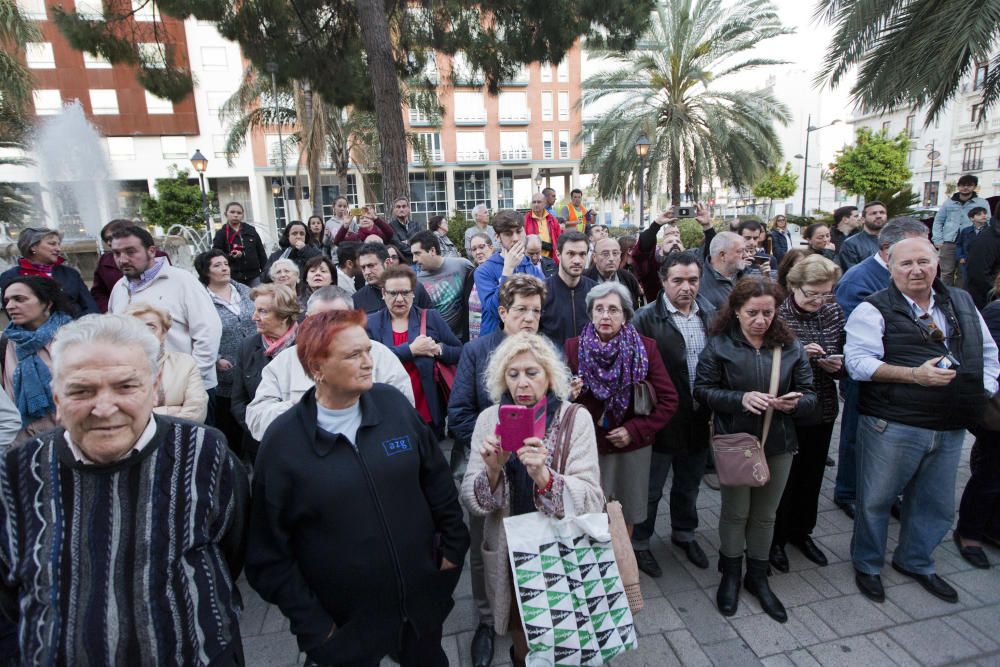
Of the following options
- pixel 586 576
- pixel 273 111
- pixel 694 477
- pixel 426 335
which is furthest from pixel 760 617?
pixel 273 111

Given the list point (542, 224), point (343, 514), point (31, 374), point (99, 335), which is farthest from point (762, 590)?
point (542, 224)

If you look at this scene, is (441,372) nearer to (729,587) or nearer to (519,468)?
(519,468)

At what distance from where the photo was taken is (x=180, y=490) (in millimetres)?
1606

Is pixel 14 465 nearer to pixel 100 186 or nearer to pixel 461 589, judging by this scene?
pixel 461 589

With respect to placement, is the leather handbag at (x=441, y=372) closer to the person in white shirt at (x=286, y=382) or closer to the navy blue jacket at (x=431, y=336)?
the navy blue jacket at (x=431, y=336)

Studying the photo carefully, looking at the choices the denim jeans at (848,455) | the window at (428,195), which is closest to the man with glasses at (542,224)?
the denim jeans at (848,455)

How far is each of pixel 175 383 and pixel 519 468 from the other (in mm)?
1947

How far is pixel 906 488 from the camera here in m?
3.22

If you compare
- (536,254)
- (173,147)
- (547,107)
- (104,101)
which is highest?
(547,107)

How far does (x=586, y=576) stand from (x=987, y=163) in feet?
171

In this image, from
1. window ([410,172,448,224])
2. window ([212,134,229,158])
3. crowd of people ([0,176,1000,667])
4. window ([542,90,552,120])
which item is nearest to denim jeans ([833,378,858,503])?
crowd of people ([0,176,1000,667])

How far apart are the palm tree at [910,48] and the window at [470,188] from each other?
36.0 metres

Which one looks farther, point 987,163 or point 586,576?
point 987,163

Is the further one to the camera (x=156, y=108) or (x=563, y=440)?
(x=156, y=108)
